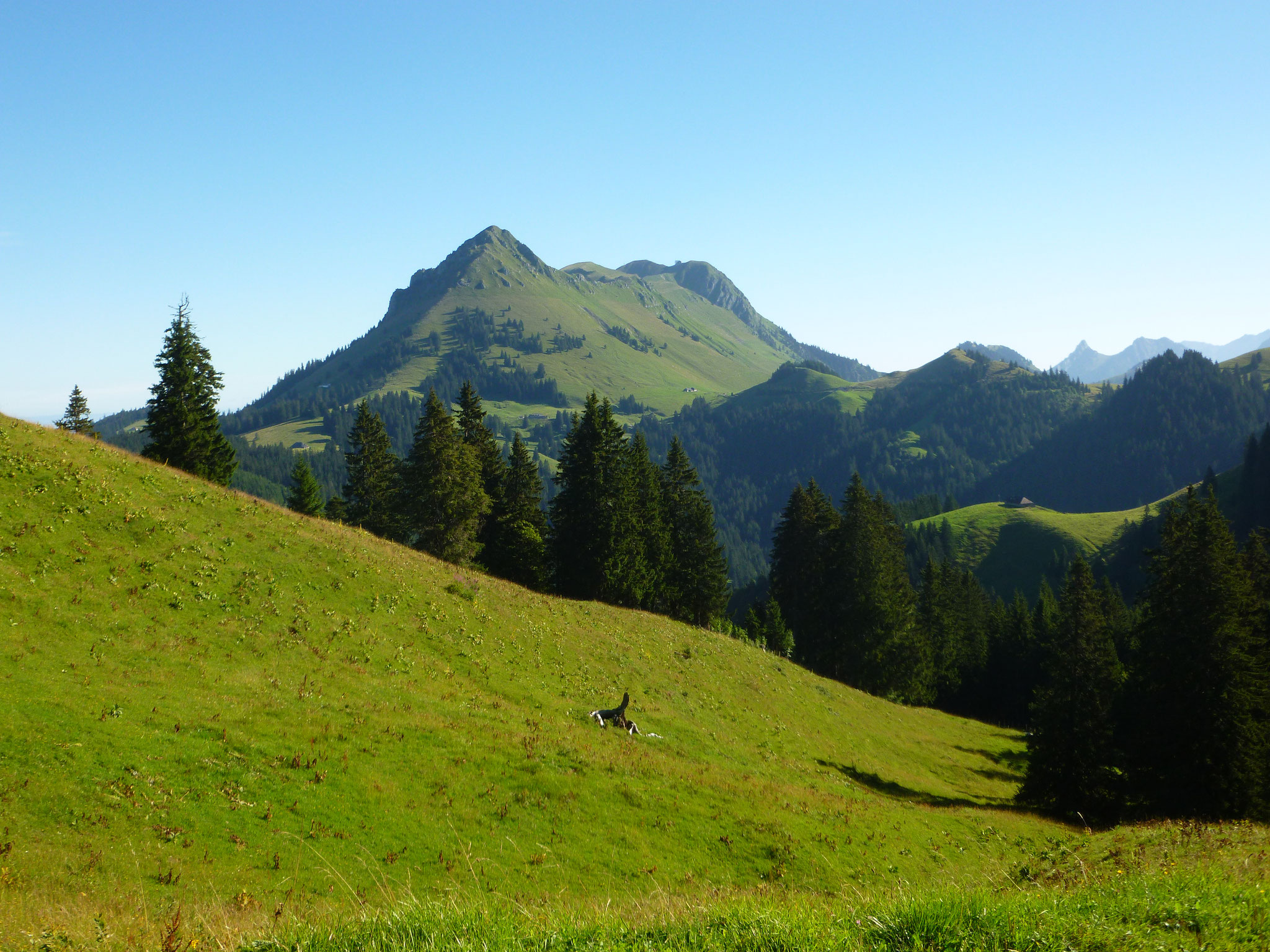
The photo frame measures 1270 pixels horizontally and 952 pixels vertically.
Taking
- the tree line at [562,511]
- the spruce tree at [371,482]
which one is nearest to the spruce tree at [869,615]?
the tree line at [562,511]

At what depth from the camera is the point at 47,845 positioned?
42.2 feet

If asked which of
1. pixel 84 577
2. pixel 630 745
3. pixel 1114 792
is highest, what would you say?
pixel 84 577

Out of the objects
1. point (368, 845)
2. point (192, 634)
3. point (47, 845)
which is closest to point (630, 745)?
point (368, 845)

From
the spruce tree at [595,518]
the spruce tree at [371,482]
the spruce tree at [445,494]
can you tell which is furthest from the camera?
the spruce tree at [371,482]

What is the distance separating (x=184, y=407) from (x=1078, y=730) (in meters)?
65.2

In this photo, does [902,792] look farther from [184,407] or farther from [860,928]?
[184,407]

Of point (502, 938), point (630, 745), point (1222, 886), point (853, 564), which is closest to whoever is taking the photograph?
point (502, 938)

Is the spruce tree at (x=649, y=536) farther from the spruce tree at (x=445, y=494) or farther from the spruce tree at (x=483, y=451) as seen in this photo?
the spruce tree at (x=445, y=494)

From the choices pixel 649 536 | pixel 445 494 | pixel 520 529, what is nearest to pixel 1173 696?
pixel 649 536

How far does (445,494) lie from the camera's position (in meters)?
57.0

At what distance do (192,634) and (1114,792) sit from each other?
43.4 m

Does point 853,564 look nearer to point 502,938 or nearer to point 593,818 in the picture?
point 593,818

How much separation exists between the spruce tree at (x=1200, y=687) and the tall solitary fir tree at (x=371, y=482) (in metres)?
59.8

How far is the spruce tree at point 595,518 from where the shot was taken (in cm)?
5672
